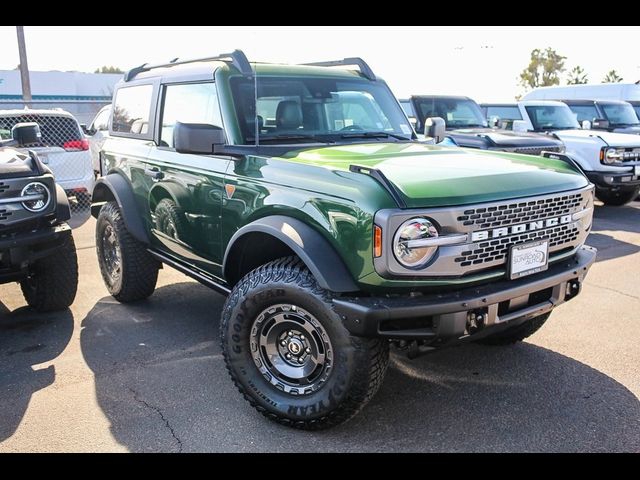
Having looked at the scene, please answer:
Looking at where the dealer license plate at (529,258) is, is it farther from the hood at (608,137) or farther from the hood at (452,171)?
the hood at (608,137)

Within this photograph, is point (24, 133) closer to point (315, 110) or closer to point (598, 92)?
point (315, 110)

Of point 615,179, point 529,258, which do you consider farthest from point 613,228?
point 529,258

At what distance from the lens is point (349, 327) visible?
110 inches

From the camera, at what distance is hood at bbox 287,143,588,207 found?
2.86 meters

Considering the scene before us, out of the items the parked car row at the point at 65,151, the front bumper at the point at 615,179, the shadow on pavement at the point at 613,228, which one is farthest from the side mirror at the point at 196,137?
the front bumper at the point at 615,179

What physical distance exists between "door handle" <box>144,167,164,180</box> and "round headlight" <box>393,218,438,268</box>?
2340 millimetres

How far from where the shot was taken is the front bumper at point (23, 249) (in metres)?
4.24

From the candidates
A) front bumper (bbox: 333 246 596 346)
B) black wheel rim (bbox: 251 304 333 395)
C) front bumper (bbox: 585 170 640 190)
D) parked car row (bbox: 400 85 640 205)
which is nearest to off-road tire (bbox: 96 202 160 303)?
black wheel rim (bbox: 251 304 333 395)

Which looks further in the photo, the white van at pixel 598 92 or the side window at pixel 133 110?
the white van at pixel 598 92

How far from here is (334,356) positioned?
2.95 meters

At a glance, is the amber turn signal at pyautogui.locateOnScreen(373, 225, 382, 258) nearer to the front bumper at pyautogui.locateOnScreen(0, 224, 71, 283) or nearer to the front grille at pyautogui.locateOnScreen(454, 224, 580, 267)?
the front grille at pyautogui.locateOnScreen(454, 224, 580, 267)

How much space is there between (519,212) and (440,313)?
74 cm

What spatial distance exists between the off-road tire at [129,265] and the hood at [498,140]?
5.61m
